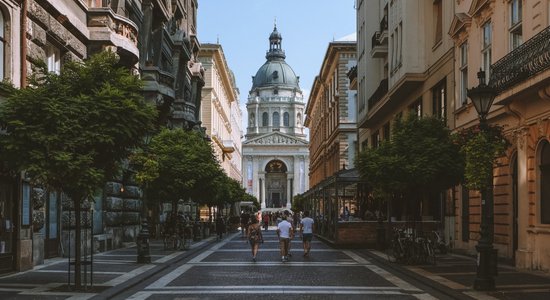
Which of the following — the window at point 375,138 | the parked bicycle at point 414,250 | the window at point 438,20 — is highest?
the window at point 438,20

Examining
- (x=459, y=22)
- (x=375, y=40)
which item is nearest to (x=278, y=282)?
(x=459, y=22)

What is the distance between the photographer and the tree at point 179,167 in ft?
109

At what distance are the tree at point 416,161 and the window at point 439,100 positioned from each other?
5.87 metres

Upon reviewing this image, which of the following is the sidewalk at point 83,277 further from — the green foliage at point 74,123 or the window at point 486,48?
the window at point 486,48

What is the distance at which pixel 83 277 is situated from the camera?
17.9 m

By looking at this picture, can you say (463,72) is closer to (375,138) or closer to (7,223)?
(7,223)

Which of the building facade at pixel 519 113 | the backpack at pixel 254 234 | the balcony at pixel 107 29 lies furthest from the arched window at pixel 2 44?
the building facade at pixel 519 113

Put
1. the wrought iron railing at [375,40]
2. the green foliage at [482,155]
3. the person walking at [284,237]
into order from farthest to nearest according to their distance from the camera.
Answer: the wrought iron railing at [375,40] → the person walking at [284,237] → the green foliage at [482,155]

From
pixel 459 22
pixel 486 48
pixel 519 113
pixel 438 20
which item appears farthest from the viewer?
pixel 438 20

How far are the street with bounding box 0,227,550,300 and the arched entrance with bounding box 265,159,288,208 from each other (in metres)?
152

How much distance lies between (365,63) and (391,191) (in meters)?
24.3

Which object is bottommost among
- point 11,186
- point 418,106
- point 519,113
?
point 11,186

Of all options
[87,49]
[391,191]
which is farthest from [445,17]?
[87,49]

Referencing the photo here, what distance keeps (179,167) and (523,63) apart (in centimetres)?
1710
